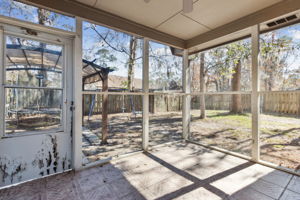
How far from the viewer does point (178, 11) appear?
2.26 metres

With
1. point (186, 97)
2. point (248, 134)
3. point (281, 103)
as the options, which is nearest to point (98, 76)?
point (186, 97)

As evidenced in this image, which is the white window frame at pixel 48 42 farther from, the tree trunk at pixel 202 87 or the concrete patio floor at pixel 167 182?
the tree trunk at pixel 202 87

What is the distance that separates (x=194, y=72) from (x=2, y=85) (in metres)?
3.73

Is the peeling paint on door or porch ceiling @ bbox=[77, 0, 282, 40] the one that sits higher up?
porch ceiling @ bbox=[77, 0, 282, 40]

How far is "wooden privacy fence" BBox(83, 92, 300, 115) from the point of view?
2.44 meters

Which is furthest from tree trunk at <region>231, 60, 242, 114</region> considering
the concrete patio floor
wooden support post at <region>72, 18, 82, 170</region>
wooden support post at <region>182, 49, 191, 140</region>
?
wooden support post at <region>72, 18, 82, 170</region>

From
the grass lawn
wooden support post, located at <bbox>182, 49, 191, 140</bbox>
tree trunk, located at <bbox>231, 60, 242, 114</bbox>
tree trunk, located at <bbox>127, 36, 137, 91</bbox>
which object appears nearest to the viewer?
the grass lawn

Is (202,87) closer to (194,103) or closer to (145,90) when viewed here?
(194,103)

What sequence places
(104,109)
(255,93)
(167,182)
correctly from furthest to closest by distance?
(104,109)
(255,93)
(167,182)

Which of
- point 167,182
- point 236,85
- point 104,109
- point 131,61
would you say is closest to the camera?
point 167,182

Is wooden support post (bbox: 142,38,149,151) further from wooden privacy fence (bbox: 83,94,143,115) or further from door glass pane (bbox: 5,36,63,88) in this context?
door glass pane (bbox: 5,36,63,88)

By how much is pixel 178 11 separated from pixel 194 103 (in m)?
2.24

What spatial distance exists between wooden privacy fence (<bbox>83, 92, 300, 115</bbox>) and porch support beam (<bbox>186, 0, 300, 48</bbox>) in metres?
1.19

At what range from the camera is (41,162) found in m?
1.92
